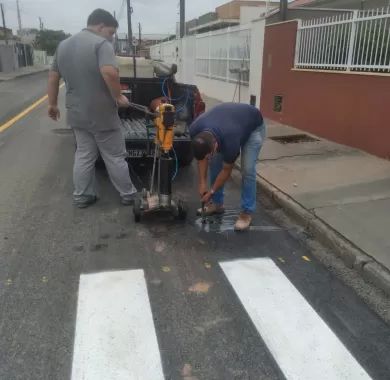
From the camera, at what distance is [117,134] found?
199 inches

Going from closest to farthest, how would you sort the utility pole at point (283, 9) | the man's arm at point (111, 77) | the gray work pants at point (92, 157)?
the man's arm at point (111, 77) < the gray work pants at point (92, 157) < the utility pole at point (283, 9)

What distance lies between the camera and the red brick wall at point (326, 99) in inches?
273

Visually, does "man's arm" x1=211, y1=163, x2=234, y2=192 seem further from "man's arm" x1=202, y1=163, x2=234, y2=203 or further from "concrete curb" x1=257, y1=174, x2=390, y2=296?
"concrete curb" x1=257, y1=174, x2=390, y2=296

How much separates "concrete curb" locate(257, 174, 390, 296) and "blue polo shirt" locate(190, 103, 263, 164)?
1.11 meters

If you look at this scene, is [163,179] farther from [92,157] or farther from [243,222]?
[92,157]

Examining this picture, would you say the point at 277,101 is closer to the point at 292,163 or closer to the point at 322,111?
the point at 322,111

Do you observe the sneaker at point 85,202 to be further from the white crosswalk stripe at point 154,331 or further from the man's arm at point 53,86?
the white crosswalk stripe at point 154,331

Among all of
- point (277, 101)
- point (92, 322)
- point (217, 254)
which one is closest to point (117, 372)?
point (92, 322)

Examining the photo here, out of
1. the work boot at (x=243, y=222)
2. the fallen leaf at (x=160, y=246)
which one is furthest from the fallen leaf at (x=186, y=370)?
the work boot at (x=243, y=222)

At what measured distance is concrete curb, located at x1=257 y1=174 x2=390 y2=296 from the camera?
356 cm

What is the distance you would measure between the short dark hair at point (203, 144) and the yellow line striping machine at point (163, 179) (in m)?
0.69

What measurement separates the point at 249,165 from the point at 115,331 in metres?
2.22

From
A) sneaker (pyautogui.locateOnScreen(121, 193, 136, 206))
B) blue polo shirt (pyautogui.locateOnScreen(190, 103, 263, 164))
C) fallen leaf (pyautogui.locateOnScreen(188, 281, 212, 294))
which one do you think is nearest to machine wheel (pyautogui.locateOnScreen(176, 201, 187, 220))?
sneaker (pyautogui.locateOnScreen(121, 193, 136, 206))

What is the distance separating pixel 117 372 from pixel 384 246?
2.56 m
